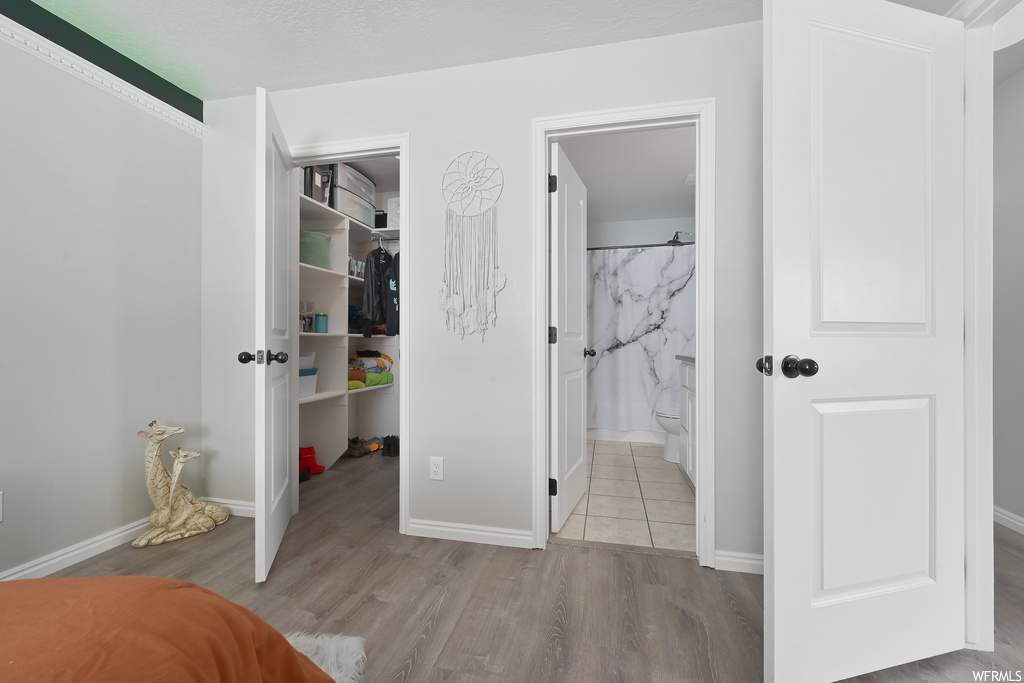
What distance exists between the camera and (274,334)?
A: 1943 millimetres

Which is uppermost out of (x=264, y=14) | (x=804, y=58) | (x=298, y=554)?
(x=264, y=14)

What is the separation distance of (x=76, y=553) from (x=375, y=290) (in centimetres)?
225

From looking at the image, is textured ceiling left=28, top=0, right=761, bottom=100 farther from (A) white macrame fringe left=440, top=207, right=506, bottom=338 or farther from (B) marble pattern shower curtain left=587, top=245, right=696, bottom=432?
(B) marble pattern shower curtain left=587, top=245, right=696, bottom=432

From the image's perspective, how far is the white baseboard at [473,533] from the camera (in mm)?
2068

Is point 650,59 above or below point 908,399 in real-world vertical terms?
above

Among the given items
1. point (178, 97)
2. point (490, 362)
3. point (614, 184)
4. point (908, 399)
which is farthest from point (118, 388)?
point (614, 184)

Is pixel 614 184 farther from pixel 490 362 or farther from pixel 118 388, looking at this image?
pixel 118 388

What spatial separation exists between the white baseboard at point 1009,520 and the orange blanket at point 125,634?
10.5 ft

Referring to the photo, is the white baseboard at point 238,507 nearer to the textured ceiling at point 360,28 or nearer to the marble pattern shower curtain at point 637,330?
the textured ceiling at point 360,28

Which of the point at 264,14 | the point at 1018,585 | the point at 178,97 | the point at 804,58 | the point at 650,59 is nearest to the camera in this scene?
the point at 804,58

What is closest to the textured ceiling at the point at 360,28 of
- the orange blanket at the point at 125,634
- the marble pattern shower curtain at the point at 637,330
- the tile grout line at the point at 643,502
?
the orange blanket at the point at 125,634

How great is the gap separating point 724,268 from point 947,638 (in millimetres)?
→ 1368

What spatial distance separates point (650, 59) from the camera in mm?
1945

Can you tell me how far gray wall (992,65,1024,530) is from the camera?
216 cm
